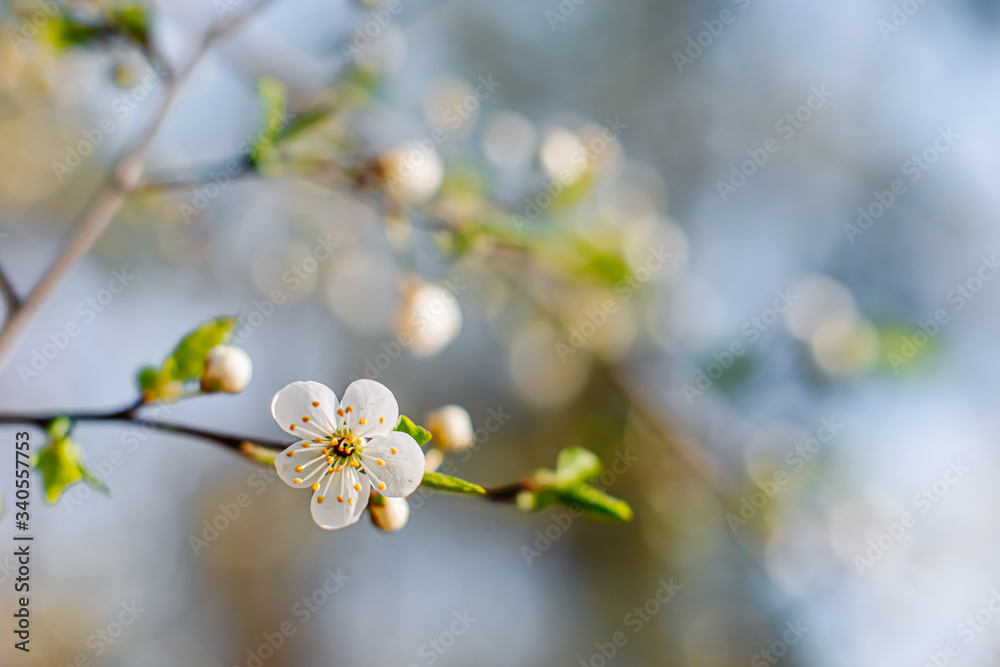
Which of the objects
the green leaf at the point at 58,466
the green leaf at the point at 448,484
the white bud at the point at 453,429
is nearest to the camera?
the green leaf at the point at 448,484

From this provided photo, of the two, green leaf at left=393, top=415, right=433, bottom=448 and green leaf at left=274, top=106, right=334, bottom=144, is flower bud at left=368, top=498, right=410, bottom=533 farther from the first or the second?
green leaf at left=274, top=106, right=334, bottom=144

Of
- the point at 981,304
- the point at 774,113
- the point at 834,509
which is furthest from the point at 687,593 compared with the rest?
the point at 774,113

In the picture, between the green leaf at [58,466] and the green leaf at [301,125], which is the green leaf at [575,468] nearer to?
the green leaf at [58,466]

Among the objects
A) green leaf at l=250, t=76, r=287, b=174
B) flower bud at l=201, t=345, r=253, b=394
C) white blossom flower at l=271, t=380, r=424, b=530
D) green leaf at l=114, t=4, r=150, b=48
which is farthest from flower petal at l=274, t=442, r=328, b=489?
green leaf at l=114, t=4, r=150, b=48

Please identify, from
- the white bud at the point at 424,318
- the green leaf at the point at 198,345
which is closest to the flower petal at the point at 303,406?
the green leaf at the point at 198,345

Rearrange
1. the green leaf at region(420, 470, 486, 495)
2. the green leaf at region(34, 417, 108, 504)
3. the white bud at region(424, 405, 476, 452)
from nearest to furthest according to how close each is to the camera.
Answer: the green leaf at region(420, 470, 486, 495), the green leaf at region(34, 417, 108, 504), the white bud at region(424, 405, 476, 452)

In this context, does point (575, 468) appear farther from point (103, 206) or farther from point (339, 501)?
point (103, 206)
